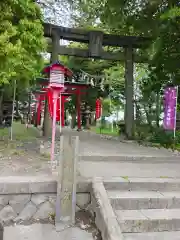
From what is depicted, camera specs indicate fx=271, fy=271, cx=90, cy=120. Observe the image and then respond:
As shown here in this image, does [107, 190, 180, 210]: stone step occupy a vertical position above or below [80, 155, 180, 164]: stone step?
below

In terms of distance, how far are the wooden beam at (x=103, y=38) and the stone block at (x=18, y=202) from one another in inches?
276

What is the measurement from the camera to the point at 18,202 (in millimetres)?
3533

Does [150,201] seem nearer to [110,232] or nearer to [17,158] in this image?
[110,232]

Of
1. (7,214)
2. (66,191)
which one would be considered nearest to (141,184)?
(66,191)

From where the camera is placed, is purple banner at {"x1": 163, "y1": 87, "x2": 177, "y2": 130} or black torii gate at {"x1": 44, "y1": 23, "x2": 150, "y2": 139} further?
black torii gate at {"x1": 44, "y1": 23, "x2": 150, "y2": 139}

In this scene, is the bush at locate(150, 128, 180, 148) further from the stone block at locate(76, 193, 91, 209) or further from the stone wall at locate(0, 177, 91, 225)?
the stone wall at locate(0, 177, 91, 225)

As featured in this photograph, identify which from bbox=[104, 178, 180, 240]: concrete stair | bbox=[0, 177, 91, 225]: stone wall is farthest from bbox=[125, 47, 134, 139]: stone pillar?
bbox=[0, 177, 91, 225]: stone wall

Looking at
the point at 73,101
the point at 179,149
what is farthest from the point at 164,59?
the point at 73,101

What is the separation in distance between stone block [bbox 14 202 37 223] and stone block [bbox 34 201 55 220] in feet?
0.19

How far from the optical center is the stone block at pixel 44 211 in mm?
3529

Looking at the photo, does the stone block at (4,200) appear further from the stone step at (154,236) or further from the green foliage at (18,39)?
the green foliage at (18,39)

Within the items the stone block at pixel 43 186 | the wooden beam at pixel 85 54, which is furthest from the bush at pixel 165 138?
the stone block at pixel 43 186

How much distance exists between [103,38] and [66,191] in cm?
774

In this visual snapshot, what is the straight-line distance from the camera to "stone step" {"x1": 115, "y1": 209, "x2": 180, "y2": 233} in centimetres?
321
